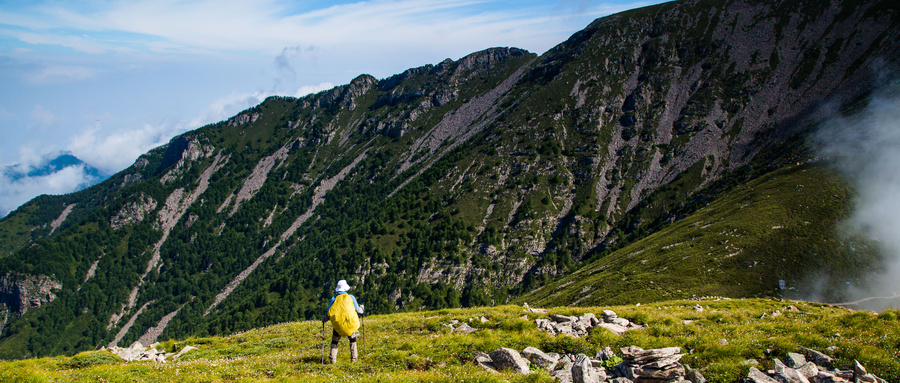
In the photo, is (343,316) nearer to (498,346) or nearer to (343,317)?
(343,317)

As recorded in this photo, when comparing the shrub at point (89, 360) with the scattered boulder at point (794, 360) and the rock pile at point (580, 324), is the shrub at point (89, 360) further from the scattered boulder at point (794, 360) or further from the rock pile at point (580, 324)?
the scattered boulder at point (794, 360)

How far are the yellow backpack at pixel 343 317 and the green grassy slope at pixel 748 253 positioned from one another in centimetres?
9456

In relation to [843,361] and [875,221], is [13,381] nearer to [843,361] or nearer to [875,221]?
[843,361]

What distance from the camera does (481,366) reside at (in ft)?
50.2

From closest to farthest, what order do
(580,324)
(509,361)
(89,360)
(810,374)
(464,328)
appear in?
(810,374) → (509,361) → (580,324) → (89,360) → (464,328)

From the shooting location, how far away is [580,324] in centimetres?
2114

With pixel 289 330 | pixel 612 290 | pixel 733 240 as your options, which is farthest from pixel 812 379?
pixel 733 240

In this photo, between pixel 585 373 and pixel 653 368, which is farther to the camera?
pixel 653 368

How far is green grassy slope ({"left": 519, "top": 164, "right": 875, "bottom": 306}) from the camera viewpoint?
88.7 metres

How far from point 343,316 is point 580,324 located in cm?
1248

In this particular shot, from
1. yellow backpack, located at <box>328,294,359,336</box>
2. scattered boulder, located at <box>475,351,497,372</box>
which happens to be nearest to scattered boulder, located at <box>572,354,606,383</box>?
scattered boulder, located at <box>475,351,497,372</box>

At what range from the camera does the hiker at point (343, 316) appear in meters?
16.5

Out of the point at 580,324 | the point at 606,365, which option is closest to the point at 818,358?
the point at 606,365

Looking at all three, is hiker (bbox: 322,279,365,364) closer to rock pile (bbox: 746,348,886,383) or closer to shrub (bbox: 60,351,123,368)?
rock pile (bbox: 746,348,886,383)
